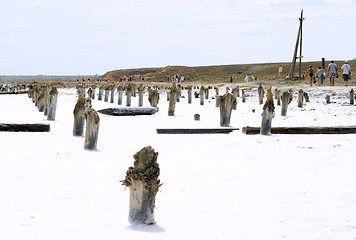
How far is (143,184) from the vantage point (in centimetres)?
471

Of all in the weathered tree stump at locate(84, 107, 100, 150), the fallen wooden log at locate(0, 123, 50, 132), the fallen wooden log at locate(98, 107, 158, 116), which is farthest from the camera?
the fallen wooden log at locate(98, 107, 158, 116)

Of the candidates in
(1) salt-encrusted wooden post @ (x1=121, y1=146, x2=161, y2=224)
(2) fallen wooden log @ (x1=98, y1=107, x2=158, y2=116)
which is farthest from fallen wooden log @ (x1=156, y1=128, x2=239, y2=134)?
(1) salt-encrusted wooden post @ (x1=121, y1=146, x2=161, y2=224)

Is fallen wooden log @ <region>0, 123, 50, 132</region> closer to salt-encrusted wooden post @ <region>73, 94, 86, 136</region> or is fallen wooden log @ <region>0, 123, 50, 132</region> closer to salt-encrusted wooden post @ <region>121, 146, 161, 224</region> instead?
salt-encrusted wooden post @ <region>73, 94, 86, 136</region>

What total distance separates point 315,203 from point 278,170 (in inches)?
78.5

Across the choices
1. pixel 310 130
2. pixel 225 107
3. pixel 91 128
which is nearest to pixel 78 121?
pixel 91 128

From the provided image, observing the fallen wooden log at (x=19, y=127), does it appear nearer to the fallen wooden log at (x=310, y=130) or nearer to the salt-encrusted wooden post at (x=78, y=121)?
the salt-encrusted wooden post at (x=78, y=121)

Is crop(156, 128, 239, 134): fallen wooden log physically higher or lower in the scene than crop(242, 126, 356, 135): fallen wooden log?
lower

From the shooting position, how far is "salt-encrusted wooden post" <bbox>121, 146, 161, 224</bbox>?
4688 mm

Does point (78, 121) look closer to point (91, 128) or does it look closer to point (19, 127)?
point (19, 127)

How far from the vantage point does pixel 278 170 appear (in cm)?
770

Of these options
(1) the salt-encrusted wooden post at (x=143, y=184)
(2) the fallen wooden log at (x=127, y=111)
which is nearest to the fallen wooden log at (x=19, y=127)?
(2) the fallen wooden log at (x=127, y=111)

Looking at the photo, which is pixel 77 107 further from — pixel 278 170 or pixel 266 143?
pixel 278 170

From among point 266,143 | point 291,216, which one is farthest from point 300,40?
point 291,216

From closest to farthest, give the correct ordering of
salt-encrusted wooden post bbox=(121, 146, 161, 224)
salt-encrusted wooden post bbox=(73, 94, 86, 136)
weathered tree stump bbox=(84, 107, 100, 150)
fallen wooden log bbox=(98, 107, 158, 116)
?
salt-encrusted wooden post bbox=(121, 146, 161, 224), weathered tree stump bbox=(84, 107, 100, 150), salt-encrusted wooden post bbox=(73, 94, 86, 136), fallen wooden log bbox=(98, 107, 158, 116)
